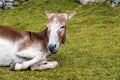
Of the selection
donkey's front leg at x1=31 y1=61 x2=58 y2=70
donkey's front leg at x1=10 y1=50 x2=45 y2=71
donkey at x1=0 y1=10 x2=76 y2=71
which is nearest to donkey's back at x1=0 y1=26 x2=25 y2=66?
donkey at x1=0 y1=10 x2=76 y2=71

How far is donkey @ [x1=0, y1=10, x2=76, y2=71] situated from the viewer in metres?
10.5

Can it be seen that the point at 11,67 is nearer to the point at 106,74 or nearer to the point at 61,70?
the point at 61,70

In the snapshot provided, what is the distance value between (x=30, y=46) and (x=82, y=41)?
7434mm

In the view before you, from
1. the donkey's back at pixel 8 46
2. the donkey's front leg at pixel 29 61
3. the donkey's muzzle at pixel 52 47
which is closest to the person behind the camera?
the donkey's muzzle at pixel 52 47

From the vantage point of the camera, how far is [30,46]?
35.6 ft

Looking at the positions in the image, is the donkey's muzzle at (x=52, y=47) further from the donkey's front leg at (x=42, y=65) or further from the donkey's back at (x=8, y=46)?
the donkey's back at (x=8, y=46)

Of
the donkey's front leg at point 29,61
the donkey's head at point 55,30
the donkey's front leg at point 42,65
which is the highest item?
the donkey's head at point 55,30

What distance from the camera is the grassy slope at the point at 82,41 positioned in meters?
10.3

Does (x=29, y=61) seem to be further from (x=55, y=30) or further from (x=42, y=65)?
(x=55, y=30)

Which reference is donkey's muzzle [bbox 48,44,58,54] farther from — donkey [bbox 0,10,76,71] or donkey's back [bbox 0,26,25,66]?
donkey's back [bbox 0,26,25,66]

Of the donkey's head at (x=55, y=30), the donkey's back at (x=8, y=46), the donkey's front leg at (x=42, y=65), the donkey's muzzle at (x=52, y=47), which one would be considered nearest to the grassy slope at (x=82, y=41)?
→ the donkey's front leg at (x=42, y=65)

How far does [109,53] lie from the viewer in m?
14.1

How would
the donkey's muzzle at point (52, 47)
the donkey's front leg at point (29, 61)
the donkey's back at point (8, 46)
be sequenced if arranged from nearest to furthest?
the donkey's muzzle at point (52, 47), the donkey's front leg at point (29, 61), the donkey's back at point (8, 46)

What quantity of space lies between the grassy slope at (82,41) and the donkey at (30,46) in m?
0.25
